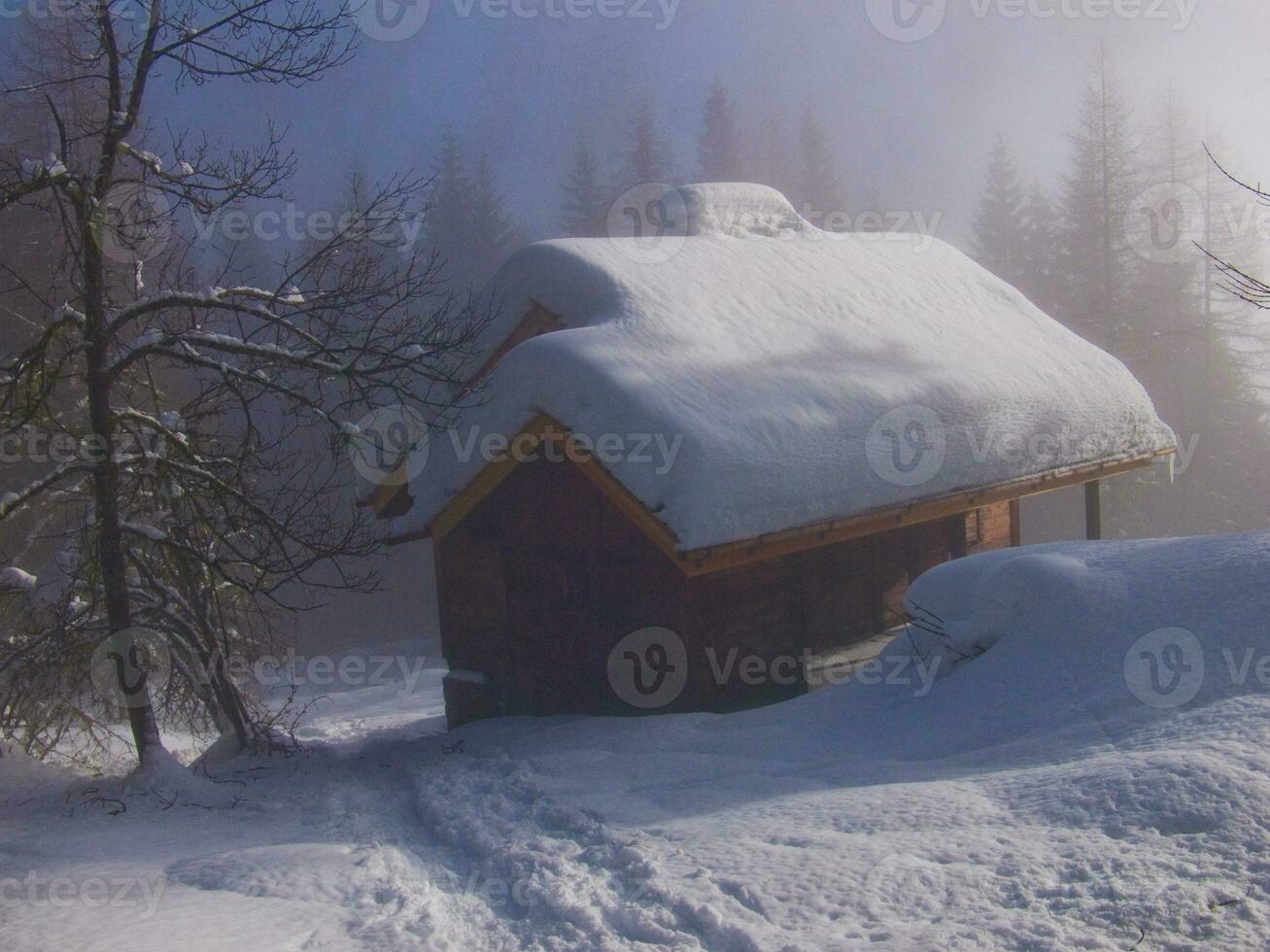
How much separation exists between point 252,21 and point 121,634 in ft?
17.9

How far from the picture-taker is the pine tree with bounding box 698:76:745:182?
43969 millimetres

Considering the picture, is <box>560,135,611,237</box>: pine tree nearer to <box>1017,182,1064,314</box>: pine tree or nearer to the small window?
<box>1017,182,1064,314</box>: pine tree

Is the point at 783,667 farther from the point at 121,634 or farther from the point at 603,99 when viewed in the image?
the point at 603,99

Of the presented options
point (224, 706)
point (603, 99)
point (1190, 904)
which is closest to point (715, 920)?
point (1190, 904)

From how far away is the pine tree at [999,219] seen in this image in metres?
41.0

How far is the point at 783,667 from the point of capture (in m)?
10.1

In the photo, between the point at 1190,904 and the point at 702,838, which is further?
the point at 702,838
